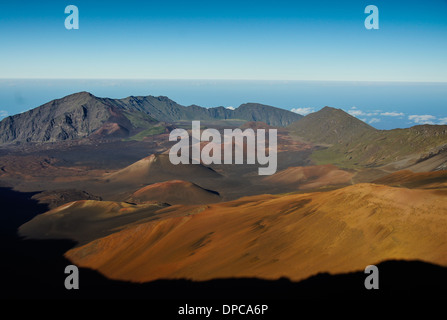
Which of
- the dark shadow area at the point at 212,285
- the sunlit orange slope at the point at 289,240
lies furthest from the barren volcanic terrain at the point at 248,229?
the dark shadow area at the point at 212,285

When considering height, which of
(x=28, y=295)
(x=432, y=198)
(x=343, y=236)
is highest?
(x=432, y=198)

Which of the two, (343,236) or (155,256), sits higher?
(343,236)

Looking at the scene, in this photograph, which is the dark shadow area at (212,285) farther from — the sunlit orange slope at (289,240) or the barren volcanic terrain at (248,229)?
the sunlit orange slope at (289,240)

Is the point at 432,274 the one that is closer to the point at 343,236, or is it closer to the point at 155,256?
the point at 343,236

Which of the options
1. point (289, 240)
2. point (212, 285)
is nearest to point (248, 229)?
point (289, 240)

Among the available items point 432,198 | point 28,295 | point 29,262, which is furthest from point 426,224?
point 29,262

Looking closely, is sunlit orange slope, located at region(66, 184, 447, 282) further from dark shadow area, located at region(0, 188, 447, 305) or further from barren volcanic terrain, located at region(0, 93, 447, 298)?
dark shadow area, located at region(0, 188, 447, 305)
